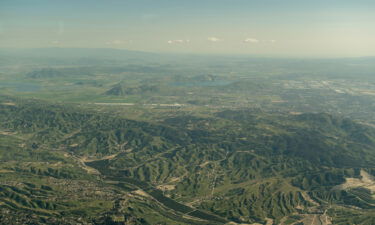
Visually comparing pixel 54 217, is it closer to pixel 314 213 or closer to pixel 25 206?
pixel 25 206

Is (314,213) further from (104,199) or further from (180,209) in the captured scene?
(104,199)

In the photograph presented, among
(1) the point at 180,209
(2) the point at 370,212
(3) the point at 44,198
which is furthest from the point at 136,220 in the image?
(2) the point at 370,212

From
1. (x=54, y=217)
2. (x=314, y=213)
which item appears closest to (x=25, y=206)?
(x=54, y=217)

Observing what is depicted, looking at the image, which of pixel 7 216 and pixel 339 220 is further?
pixel 339 220

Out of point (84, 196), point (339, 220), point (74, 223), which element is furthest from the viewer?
point (84, 196)

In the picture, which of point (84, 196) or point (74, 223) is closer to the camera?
point (74, 223)

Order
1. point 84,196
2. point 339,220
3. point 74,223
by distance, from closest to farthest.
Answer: point 74,223 < point 339,220 < point 84,196

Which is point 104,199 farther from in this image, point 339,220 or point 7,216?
point 339,220

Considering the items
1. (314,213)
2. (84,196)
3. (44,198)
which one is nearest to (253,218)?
(314,213)
